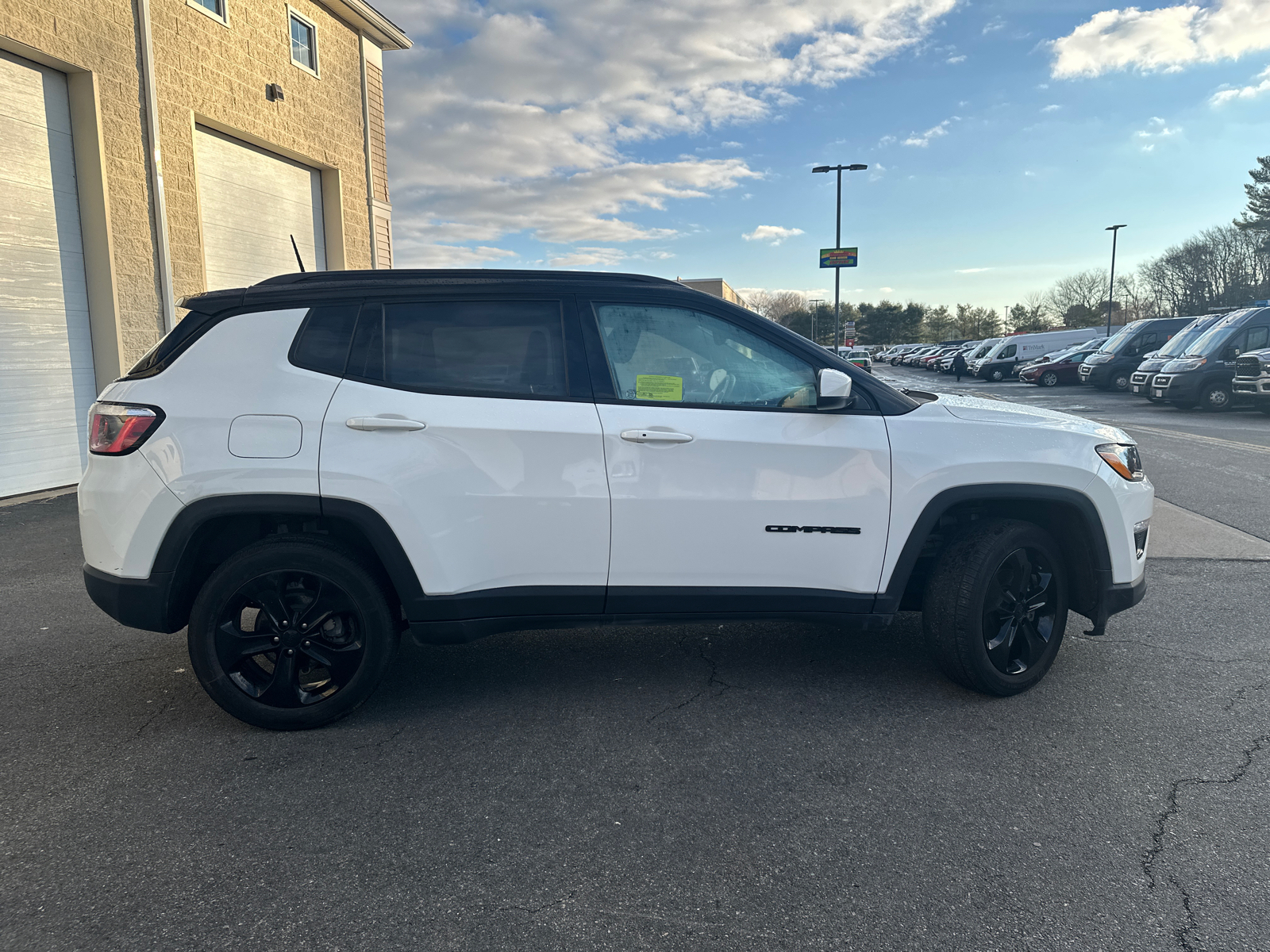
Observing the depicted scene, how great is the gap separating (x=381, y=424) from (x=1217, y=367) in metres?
20.4

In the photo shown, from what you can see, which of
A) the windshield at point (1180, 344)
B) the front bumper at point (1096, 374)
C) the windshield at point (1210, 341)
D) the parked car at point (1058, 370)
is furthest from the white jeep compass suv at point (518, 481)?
the parked car at point (1058, 370)

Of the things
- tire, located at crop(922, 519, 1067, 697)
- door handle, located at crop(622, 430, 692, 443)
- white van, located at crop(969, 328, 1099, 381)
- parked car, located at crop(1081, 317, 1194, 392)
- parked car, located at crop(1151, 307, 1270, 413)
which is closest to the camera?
door handle, located at crop(622, 430, 692, 443)

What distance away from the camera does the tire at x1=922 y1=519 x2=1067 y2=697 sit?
355cm

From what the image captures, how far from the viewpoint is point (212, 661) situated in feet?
10.8

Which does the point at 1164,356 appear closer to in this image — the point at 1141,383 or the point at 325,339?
the point at 1141,383

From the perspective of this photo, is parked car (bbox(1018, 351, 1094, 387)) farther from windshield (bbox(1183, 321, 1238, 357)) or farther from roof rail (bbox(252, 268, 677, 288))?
roof rail (bbox(252, 268, 677, 288))

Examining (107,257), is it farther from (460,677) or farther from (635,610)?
(635,610)

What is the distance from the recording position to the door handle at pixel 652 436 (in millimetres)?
3344

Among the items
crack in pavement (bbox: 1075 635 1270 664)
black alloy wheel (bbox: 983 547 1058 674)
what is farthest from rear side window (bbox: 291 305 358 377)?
crack in pavement (bbox: 1075 635 1270 664)

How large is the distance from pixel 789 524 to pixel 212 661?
232cm

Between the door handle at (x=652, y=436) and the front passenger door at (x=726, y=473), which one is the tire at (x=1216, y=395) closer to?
the front passenger door at (x=726, y=473)

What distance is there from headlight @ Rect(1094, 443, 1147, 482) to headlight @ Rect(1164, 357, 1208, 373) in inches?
704

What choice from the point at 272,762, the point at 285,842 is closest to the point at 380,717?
the point at 272,762

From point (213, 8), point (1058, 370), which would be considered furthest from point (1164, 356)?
point (213, 8)
